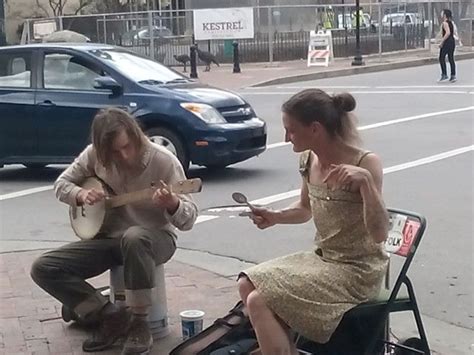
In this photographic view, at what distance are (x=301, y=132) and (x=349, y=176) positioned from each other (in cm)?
34

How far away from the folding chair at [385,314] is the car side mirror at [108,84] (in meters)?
6.24

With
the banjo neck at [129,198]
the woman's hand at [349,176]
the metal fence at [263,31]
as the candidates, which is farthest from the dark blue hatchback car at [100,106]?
the metal fence at [263,31]

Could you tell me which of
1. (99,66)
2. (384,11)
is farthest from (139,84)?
(384,11)

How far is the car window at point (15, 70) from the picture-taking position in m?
10.6

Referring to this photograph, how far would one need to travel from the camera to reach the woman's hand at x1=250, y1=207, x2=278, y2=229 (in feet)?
13.8

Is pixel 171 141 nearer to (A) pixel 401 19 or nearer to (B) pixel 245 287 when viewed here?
(B) pixel 245 287

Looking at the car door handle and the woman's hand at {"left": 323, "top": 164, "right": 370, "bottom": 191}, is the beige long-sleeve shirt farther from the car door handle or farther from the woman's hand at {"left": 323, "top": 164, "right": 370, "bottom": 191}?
the car door handle

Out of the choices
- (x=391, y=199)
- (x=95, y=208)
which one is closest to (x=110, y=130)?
(x=95, y=208)

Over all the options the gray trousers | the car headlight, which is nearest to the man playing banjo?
the gray trousers

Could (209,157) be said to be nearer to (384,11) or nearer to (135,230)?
(135,230)

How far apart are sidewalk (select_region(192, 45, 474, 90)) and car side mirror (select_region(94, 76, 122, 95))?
11752 mm

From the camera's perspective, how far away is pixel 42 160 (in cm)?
1038

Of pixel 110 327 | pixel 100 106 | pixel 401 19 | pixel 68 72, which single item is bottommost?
pixel 110 327

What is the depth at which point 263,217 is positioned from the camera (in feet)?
13.9
